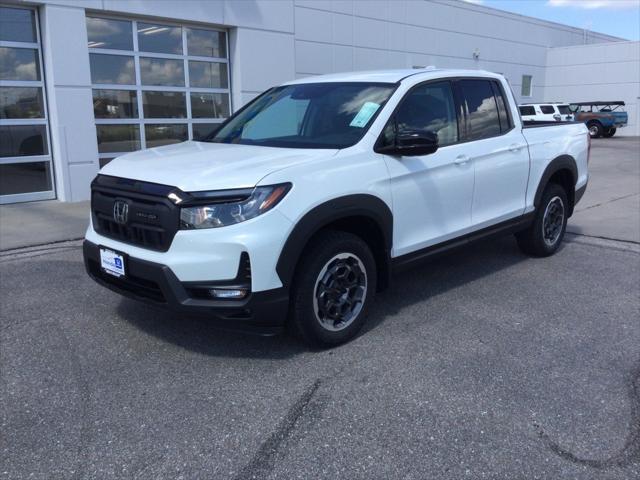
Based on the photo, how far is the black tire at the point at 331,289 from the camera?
3.78m

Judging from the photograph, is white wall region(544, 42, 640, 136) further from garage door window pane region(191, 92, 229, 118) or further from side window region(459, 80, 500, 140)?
side window region(459, 80, 500, 140)

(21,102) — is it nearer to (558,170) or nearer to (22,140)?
(22,140)

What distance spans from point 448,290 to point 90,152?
761 cm

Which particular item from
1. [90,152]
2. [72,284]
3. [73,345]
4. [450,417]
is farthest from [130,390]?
[90,152]

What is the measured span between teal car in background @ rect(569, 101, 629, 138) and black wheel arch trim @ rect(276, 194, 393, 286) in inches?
1089

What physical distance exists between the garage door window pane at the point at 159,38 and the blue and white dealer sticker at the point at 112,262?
8.34 m

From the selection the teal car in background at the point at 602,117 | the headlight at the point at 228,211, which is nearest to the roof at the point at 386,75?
the headlight at the point at 228,211

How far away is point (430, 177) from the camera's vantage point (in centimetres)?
455

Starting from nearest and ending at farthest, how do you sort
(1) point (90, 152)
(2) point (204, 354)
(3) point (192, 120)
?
1. (2) point (204, 354)
2. (1) point (90, 152)
3. (3) point (192, 120)

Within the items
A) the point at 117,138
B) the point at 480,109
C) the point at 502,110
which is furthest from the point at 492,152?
the point at 117,138

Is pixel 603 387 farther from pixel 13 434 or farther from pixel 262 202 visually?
pixel 13 434

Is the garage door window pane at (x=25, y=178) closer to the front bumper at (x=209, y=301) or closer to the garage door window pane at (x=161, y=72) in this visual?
the garage door window pane at (x=161, y=72)

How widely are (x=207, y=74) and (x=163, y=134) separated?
1681mm

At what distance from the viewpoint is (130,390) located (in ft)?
11.6
